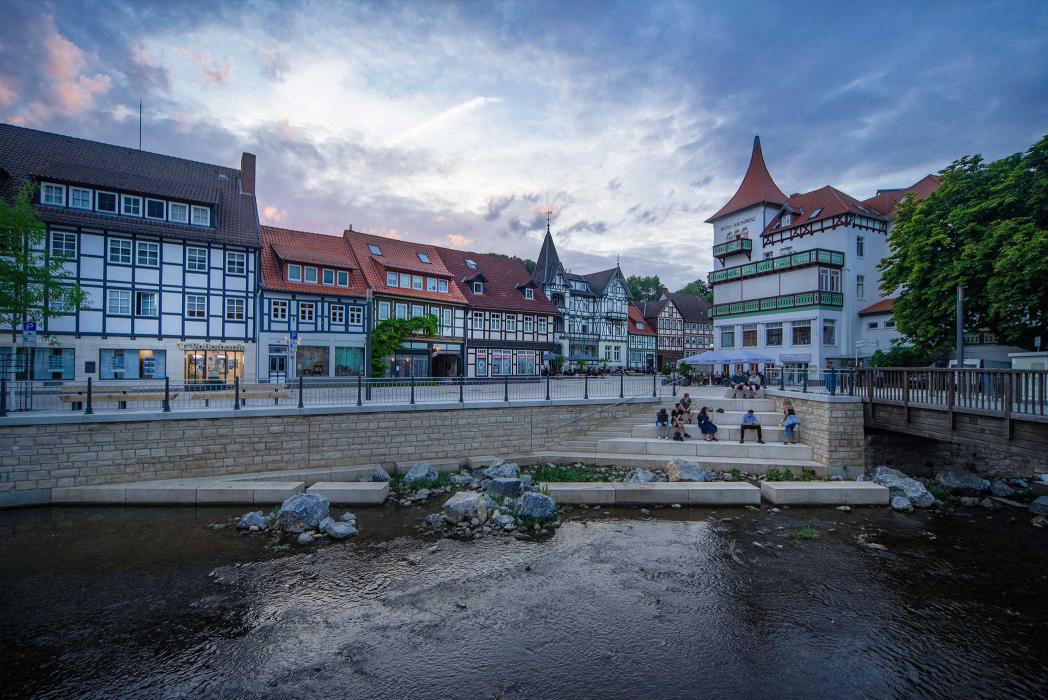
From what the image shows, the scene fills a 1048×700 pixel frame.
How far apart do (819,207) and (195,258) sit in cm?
3729

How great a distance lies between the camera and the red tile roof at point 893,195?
29631mm

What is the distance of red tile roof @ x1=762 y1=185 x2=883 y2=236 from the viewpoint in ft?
101

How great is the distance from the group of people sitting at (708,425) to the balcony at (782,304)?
54.7 ft

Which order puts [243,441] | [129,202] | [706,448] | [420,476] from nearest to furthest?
1. [243,441]
2. [420,476]
3. [706,448]
4. [129,202]

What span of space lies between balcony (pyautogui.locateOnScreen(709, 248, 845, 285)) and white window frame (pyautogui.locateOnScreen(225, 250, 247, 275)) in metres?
31.5

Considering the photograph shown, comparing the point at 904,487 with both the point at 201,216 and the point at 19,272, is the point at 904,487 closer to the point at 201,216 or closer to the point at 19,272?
the point at 19,272

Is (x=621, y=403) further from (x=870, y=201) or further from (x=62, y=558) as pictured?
(x=870, y=201)

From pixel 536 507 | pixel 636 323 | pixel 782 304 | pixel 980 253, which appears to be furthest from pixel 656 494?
pixel 636 323

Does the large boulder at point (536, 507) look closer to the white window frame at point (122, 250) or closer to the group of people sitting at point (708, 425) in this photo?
the group of people sitting at point (708, 425)

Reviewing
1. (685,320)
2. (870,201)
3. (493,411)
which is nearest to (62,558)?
(493,411)

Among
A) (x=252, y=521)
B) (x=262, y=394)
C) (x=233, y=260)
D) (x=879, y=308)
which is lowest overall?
(x=252, y=521)

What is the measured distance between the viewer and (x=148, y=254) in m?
24.4

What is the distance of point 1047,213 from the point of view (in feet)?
48.5

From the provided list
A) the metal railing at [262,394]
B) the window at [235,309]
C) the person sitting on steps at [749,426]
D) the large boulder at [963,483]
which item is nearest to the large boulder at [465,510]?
the metal railing at [262,394]
